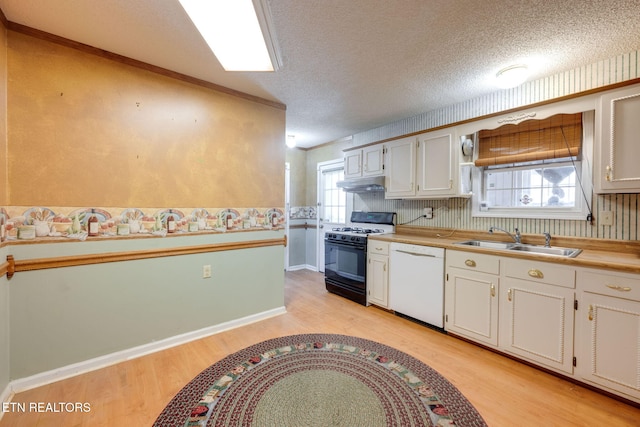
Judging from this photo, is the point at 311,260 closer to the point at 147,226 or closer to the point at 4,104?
the point at 147,226

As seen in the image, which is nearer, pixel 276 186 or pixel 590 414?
pixel 590 414

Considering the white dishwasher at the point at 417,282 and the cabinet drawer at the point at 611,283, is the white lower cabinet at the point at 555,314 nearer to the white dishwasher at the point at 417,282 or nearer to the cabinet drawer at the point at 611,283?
the cabinet drawer at the point at 611,283

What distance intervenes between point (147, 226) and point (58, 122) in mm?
899

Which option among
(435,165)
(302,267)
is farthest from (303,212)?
(435,165)

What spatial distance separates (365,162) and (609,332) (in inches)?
109

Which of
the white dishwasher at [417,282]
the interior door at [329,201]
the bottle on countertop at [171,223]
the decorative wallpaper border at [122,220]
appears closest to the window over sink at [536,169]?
the white dishwasher at [417,282]

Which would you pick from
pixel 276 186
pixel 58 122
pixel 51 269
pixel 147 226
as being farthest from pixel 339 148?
pixel 51 269

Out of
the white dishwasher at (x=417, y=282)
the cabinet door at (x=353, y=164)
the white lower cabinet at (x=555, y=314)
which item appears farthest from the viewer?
the cabinet door at (x=353, y=164)

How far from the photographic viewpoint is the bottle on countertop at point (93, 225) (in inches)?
77.9

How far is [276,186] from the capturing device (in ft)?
9.84

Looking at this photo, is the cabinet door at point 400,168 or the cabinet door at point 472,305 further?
the cabinet door at point 400,168

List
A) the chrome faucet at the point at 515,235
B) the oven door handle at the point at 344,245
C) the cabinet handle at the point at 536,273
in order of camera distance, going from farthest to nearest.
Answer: the oven door handle at the point at 344,245
the chrome faucet at the point at 515,235
the cabinet handle at the point at 536,273

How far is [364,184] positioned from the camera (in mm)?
3709

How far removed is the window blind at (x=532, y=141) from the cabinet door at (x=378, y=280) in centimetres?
147
